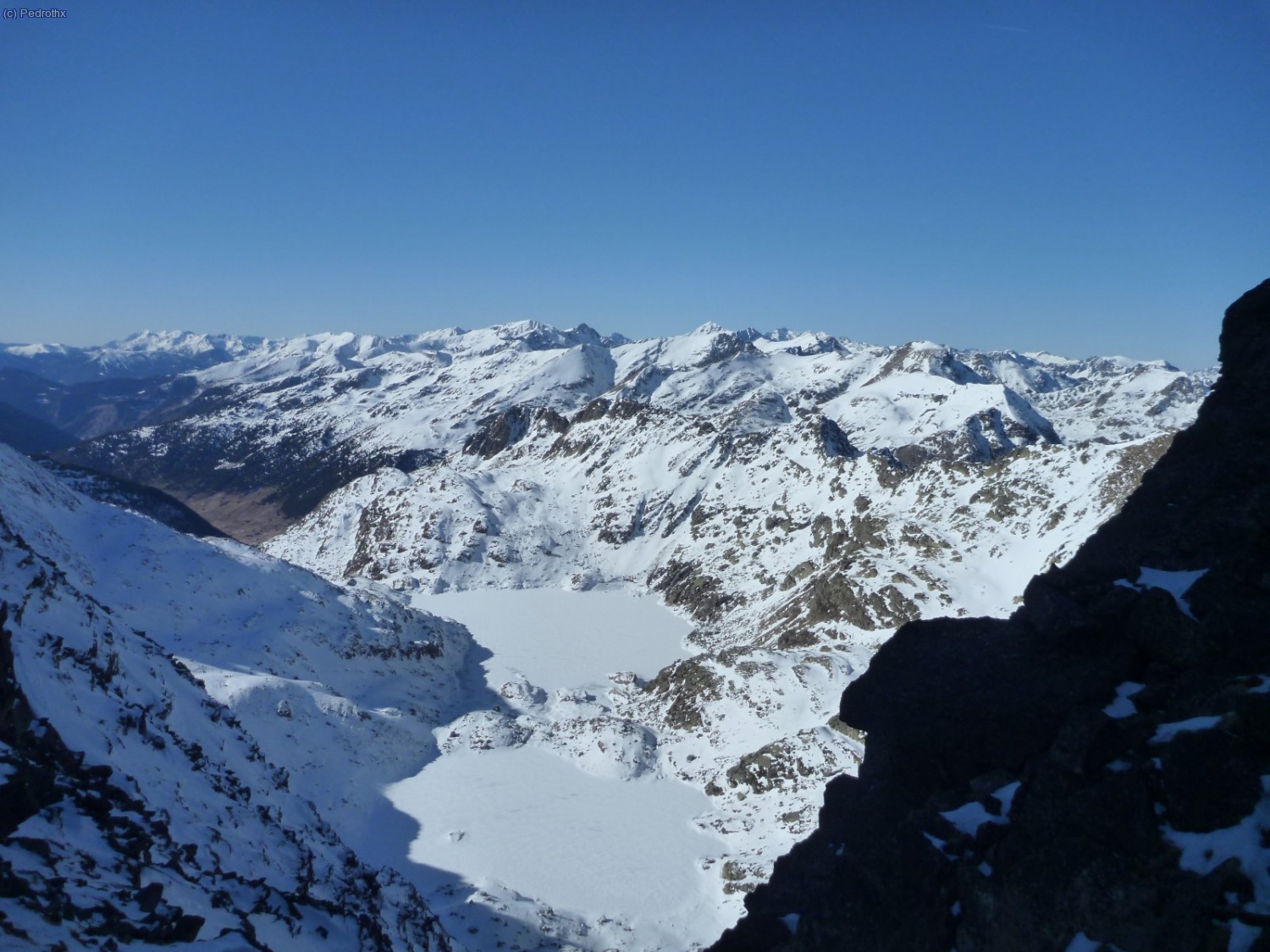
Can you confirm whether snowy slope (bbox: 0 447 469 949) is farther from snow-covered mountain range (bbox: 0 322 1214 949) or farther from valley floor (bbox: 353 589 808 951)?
valley floor (bbox: 353 589 808 951)

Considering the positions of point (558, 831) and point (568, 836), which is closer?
point (568, 836)

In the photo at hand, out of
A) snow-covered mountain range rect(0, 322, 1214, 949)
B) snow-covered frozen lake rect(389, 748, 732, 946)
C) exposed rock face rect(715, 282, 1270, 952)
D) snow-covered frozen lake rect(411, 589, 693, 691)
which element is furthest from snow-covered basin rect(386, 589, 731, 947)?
exposed rock face rect(715, 282, 1270, 952)

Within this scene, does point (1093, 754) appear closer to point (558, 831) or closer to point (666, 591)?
point (558, 831)

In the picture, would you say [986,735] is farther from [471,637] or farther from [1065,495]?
[471,637]

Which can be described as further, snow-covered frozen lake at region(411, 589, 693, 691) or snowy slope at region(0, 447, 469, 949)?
snow-covered frozen lake at region(411, 589, 693, 691)

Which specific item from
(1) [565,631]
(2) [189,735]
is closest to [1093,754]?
(2) [189,735]

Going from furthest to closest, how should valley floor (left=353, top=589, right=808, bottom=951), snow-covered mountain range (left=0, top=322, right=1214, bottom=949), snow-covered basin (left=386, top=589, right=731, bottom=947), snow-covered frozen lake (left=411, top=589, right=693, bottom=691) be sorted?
snow-covered frozen lake (left=411, top=589, right=693, bottom=691), snow-covered mountain range (left=0, top=322, right=1214, bottom=949), snow-covered basin (left=386, top=589, right=731, bottom=947), valley floor (left=353, top=589, right=808, bottom=951)
